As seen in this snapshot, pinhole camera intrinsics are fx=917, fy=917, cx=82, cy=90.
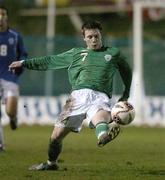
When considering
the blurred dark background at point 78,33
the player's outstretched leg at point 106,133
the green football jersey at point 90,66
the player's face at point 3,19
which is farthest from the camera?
the blurred dark background at point 78,33

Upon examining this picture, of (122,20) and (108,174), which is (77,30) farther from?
(108,174)

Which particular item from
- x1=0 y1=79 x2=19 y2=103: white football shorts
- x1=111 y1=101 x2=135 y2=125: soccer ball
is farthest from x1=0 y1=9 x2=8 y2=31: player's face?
x1=111 y1=101 x2=135 y2=125: soccer ball

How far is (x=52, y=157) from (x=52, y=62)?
1433mm

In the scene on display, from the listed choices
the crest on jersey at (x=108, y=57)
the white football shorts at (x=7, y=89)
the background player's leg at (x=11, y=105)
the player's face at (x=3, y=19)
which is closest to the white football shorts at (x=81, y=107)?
the crest on jersey at (x=108, y=57)

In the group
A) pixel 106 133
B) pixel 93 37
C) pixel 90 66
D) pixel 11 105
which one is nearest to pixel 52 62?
pixel 90 66

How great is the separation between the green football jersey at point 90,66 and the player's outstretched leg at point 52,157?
888mm

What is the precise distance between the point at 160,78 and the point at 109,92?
17.2m

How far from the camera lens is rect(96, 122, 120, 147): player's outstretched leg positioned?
12.6 metres

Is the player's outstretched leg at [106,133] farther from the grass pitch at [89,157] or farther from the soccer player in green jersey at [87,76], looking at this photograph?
the grass pitch at [89,157]

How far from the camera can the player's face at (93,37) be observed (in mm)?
13273

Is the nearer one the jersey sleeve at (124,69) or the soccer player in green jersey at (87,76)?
the soccer player in green jersey at (87,76)

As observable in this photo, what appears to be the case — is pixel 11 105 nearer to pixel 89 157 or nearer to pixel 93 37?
pixel 89 157

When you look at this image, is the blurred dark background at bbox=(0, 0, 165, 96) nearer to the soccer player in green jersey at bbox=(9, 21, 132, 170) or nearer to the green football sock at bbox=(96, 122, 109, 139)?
the soccer player in green jersey at bbox=(9, 21, 132, 170)

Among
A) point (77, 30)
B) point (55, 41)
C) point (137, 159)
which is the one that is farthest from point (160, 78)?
point (77, 30)
